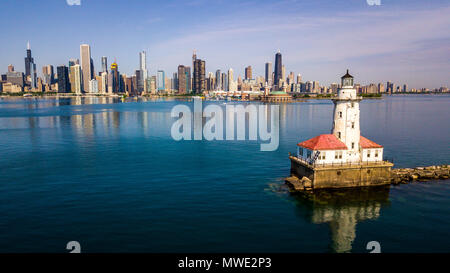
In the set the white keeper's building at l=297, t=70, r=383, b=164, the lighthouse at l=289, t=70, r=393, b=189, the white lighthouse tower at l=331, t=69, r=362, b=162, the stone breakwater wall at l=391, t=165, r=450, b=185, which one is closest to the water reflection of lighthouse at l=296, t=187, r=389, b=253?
the lighthouse at l=289, t=70, r=393, b=189

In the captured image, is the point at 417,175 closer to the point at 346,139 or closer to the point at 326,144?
the point at 346,139

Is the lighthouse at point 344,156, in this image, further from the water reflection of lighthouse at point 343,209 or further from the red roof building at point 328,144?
the water reflection of lighthouse at point 343,209

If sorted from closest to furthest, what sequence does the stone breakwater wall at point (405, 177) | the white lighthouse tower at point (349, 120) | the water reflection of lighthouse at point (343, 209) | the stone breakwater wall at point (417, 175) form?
the water reflection of lighthouse at point (343, 209) < the stone breakwater wall at point (405, 177) < the white lighthouse tower at point (349, 120) < the stone breakwater wall at point (417, 175)

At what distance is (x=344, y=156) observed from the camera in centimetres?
4125

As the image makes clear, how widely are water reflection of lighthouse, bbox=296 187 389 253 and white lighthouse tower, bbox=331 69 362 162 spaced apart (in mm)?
5242

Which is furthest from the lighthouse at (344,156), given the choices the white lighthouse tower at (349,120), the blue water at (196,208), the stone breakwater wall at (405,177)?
the blue water at (196,208)

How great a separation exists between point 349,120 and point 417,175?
52.5 ft

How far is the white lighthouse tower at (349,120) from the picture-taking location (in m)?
41.8

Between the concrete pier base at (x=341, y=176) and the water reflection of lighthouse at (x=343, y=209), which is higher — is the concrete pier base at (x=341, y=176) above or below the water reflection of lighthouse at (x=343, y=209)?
above

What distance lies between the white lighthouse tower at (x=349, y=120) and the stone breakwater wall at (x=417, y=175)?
27.5 feet

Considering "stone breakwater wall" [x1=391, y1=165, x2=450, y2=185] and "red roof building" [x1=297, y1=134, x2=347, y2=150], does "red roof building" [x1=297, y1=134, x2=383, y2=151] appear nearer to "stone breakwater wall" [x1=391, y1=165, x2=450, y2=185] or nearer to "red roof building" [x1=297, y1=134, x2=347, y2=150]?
"red roof building" [x1=297, y1=134, x2=347, y2=150]
